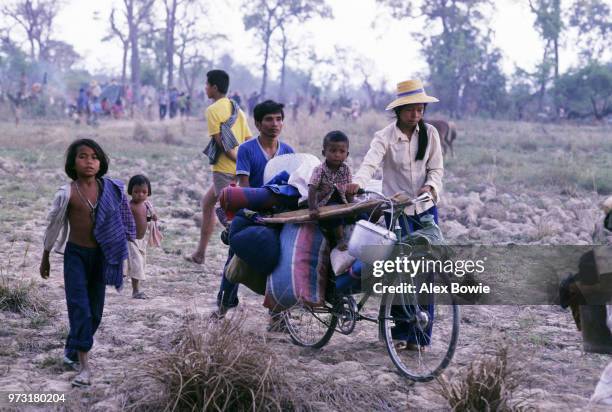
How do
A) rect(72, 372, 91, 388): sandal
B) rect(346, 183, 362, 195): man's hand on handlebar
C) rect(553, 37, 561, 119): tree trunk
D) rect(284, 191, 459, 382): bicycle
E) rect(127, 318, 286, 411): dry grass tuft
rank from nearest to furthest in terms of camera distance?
rect(127, 318, 286, 411): dry grass tuft, rect(72, 372, 91, 388): sandal, rect(284, 191, 459, 382): bicycle, rect(346, 183, 362, 195): man's hand on handlebar, rect(553, 37, 561, 119): tree trunk

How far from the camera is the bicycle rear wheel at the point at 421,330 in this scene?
137 inches

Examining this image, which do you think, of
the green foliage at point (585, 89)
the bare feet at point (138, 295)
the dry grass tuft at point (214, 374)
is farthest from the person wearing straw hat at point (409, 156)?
the green foliage at point (585, 89)

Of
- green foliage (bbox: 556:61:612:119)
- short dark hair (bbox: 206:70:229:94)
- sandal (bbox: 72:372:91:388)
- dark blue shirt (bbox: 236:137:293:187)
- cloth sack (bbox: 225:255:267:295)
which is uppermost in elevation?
green foliage (bbox: 556:61:612:119)

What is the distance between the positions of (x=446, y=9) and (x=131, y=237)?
3392 cm

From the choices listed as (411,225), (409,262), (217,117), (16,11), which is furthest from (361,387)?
(16,11)

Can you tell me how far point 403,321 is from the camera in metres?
3.79

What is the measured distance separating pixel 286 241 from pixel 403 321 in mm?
720

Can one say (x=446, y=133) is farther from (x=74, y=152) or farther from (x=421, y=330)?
(x=74, y=152)

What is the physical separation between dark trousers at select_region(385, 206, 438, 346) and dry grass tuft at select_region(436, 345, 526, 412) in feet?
2.43

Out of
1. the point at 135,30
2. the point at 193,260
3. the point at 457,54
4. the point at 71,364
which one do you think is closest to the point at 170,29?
the point at 135,30

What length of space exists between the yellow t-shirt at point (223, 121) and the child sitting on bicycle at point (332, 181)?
171 centimetres

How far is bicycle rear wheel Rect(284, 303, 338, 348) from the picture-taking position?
13.3 feet

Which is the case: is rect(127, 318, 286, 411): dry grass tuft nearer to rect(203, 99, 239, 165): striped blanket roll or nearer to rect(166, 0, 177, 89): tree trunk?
rect(203, 99, 239, 165): striped blanket roll

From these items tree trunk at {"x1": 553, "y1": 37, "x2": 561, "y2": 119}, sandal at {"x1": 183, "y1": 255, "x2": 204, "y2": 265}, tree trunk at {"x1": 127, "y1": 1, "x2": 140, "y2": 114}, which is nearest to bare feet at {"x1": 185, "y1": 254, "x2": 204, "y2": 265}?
sandal at {"x1": 183, "y1": 255, "x2": 204, "y2": 265}
